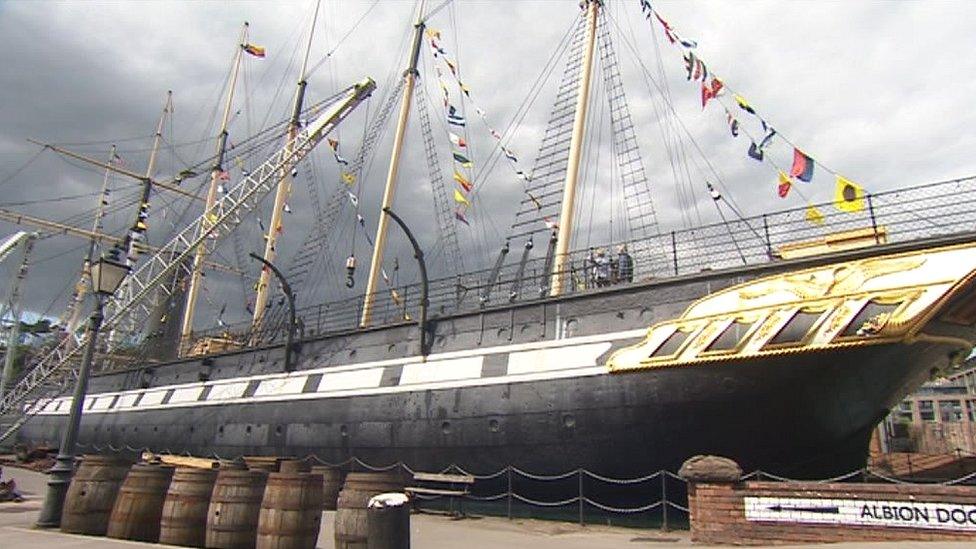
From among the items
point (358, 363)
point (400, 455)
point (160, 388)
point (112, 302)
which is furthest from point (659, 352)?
point (112, 302)

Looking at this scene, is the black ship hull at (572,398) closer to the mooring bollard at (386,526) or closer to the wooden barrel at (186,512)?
the wooden barrel at (186,512)

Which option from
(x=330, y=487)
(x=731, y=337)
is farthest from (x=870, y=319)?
(x=330, y=487)

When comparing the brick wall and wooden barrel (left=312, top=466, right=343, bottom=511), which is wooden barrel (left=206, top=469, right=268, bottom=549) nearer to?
wooden barrel (left=312, top=466, right=343, bottom=511)

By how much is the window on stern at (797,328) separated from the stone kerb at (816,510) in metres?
2.48

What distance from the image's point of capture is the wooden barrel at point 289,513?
7.51m

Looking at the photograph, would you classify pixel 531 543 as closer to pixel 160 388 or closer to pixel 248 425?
pixel 248 425

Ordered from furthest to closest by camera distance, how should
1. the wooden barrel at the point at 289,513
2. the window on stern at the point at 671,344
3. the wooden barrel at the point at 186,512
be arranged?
the window on stern at the point at 671,344 → the wooden barrel at the point at 186,512 → the wooden barrel at the point at 289,513

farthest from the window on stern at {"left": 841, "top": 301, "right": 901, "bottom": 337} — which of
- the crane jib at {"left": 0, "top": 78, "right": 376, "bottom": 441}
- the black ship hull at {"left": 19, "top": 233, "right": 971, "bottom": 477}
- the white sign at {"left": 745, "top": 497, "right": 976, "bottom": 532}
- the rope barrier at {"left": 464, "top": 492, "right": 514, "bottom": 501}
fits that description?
the crane jib at {"left": 0, "top": 78, "right": 376, "bottom": 441}

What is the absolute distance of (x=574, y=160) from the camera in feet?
54.6

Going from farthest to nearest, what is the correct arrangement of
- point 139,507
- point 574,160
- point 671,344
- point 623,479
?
point 574,160 → point 623,479 → point 671,344 → point 139,507

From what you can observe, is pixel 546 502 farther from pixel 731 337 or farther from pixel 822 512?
pixel 822 512

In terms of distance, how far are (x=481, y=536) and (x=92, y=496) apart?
5.95 meters

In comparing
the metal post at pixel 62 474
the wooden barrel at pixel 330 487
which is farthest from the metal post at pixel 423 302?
the metal post at pixel 62 474

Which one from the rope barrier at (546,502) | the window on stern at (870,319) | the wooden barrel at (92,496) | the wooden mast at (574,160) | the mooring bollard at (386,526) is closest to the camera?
the mooring bollard at (386,526)
